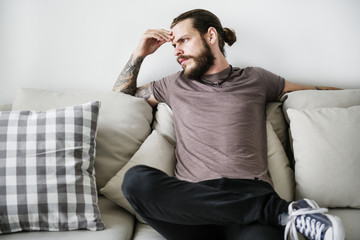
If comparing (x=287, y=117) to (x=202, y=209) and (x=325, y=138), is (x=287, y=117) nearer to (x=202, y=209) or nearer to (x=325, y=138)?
(x=325, y=138)

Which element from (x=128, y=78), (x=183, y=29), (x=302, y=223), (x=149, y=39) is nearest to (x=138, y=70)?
(x=128, y=78)

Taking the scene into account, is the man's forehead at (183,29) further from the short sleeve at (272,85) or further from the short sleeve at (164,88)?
the short sleeve at (272,85)

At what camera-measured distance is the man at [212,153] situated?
4.06 feet

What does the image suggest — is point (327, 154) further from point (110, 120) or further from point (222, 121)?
point (110, 120)

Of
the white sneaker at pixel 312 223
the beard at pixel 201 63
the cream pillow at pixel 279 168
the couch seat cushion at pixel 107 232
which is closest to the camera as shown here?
the white sneaker at pixel 312 223

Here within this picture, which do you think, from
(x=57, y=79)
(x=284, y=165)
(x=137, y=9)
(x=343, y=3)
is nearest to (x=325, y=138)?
(x=284, y=165)

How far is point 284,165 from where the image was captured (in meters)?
1.73

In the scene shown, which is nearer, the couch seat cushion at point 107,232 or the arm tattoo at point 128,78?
the couch seat cushion at point 107,232

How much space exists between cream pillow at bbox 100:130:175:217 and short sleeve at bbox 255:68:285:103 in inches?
23.1

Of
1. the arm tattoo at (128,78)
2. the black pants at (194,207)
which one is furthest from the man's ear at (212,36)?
the black pants at (194,207)

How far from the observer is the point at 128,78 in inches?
75.5

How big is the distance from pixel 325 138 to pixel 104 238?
3.41ft

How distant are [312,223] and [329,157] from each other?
1.61 ft

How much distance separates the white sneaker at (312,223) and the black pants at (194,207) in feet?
0.15
